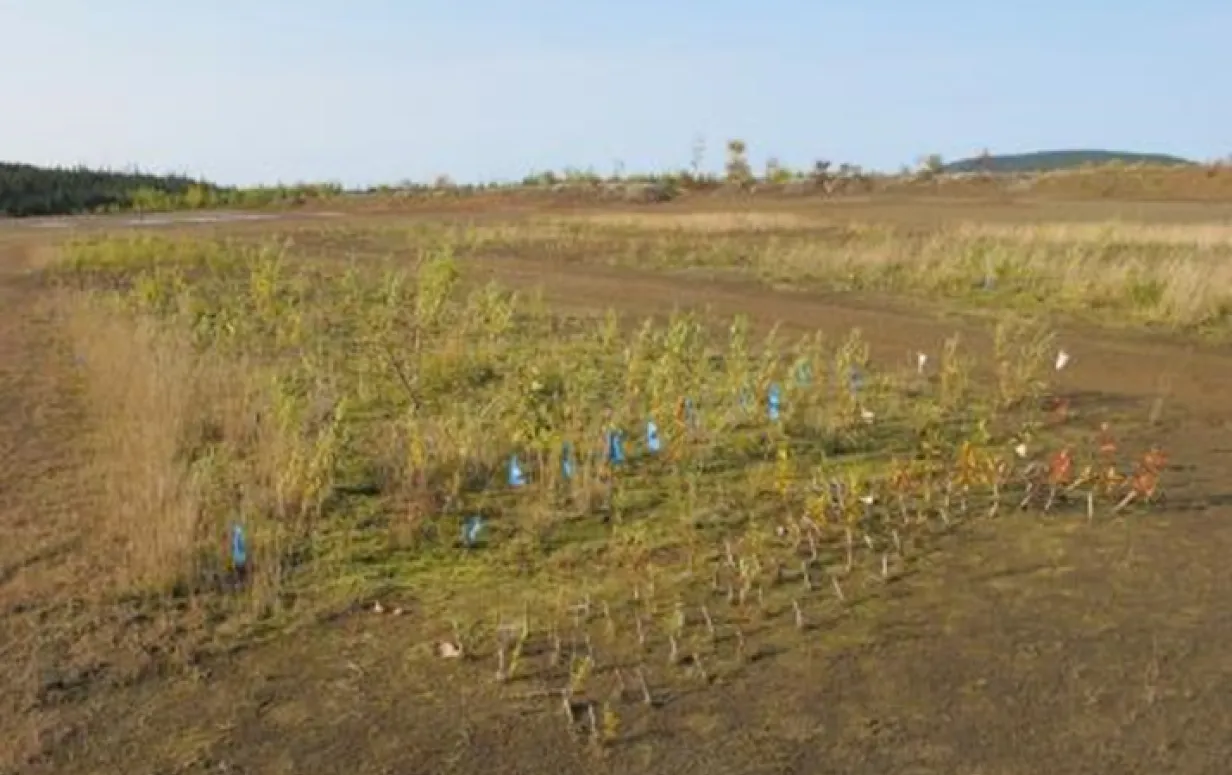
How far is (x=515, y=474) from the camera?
20.4 ft

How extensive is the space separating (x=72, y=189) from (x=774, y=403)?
51.1 meters

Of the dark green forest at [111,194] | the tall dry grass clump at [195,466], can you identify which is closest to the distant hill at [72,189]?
the dark green forest at [111,194]

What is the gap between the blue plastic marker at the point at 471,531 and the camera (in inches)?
228

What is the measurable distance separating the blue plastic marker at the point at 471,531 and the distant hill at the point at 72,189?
140 ft

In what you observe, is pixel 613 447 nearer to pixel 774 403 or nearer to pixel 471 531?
pixel 471 531

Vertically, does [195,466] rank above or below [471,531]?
above

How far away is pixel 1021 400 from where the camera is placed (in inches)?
340

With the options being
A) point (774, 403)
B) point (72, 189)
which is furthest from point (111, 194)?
point (774, 403)

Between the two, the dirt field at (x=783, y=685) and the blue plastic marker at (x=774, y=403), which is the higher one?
the blue plastic marker at (x=774, y=403)

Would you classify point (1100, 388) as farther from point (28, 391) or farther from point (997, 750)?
point (28, 391)

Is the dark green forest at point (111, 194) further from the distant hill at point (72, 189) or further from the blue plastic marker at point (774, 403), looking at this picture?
the blue plastic marker at point (774, 403)

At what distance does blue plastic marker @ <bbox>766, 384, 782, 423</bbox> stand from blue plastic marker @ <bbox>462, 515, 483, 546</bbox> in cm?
202

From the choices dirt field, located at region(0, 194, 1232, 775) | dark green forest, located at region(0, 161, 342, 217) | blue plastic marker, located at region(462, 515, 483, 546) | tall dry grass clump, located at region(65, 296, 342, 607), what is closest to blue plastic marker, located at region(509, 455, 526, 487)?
blue plastic marker, located at region(462, 515, 483, 546)

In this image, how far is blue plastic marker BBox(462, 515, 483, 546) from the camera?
5789 millimetres
